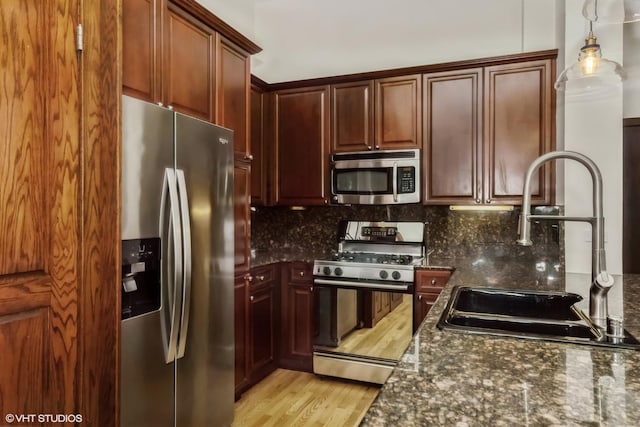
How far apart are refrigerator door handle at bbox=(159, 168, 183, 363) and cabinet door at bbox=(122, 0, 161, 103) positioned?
390mm

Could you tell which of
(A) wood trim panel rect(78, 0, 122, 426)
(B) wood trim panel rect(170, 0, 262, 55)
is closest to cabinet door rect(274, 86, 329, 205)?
(B) wood trim panel rect(170, 0, 262, 55)

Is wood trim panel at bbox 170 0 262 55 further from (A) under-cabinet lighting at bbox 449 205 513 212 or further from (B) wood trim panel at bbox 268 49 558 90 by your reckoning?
(A) under-cabinet lighting at bbox 449 205 513 212

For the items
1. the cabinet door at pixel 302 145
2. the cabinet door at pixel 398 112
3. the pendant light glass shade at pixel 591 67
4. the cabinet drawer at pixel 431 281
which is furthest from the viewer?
the cabinet door at pixel 302 145

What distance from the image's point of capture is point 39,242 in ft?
4.25

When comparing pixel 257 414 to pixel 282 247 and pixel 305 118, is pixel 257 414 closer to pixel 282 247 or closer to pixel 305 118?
pixel 282 247

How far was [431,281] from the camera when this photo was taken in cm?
270

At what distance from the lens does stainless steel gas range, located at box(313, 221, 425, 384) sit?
9.02ft

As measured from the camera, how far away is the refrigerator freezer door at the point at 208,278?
1846 mm

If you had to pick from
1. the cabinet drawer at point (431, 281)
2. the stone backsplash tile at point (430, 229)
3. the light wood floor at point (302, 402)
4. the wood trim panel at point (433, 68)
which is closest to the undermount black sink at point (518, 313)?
the cabinet drawer at point (431, 281)

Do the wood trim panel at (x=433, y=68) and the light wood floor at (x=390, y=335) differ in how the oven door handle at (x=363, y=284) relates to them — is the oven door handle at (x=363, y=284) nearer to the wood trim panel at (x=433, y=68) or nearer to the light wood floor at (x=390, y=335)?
the light wood floor at (x=390, y=335)

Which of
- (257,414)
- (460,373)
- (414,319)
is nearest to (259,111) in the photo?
(414,319)

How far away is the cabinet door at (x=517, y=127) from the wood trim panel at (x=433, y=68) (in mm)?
41

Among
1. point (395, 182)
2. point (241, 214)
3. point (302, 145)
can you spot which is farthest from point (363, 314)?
point (302, 145)

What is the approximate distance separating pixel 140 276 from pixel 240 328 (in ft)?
3.43
